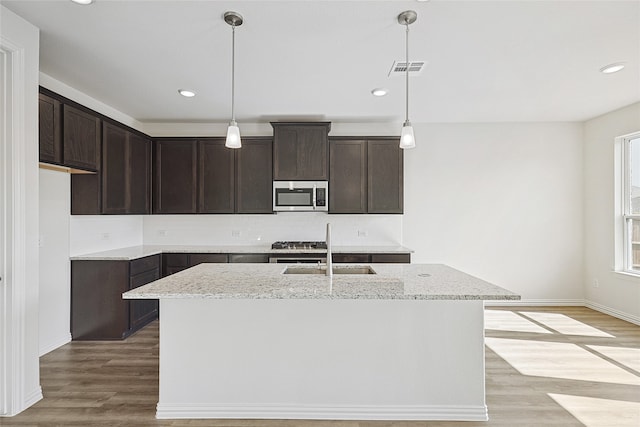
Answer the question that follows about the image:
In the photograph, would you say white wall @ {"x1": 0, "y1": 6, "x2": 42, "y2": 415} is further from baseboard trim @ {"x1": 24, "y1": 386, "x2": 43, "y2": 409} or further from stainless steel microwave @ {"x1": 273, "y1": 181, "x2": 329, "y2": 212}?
stainless steel microwave @ {"x1": 273, "y1": 181, "x2": 329, "y2": 212}

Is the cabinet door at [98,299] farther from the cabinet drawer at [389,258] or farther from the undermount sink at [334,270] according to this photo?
the cabinet drawer at [389,258]

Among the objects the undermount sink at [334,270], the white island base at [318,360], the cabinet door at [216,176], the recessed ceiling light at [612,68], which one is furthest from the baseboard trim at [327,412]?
the recessed ceiling light at [612,68]

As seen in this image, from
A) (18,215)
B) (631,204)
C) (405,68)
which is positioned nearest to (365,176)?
(405,68)

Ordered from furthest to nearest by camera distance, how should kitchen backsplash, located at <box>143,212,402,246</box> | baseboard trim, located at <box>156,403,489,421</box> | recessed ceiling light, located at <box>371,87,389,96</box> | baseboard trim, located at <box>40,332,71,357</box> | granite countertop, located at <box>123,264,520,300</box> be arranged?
kitchen backsplash, located at <box>143,212,402,246</box> → recessed ceiling light, located at <box>371,87,389,96</box> → baseboard trim, located at <box>40,332,71,357</box> → baseboard trim, located at <box>156,403,489,421</box> → granite countertop, located at <box>123,264,520,300</box>

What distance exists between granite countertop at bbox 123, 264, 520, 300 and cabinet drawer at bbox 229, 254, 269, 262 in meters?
1.66

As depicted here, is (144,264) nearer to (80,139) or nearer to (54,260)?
(54,260)

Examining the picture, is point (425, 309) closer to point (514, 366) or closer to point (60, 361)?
point (514, 366)

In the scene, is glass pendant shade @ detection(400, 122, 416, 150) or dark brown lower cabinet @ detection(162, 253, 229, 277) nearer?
glass pendant shade @ detection(400, 122, 416, 150)

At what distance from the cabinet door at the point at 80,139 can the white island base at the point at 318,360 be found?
1.86 m

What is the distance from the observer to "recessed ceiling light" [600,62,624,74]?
3004mm

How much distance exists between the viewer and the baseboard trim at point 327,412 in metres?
2.19

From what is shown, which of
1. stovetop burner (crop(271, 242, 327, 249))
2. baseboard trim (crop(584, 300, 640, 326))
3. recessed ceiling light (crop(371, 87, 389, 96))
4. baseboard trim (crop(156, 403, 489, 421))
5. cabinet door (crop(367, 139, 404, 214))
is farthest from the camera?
cabinet door (crop(367, 139, 404, 214))

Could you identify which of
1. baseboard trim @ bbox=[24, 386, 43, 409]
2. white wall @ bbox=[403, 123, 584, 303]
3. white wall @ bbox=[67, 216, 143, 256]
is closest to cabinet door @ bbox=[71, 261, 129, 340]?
white wall @ bbox=[67, 216, 143, 256]

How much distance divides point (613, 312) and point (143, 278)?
5.64 metres
